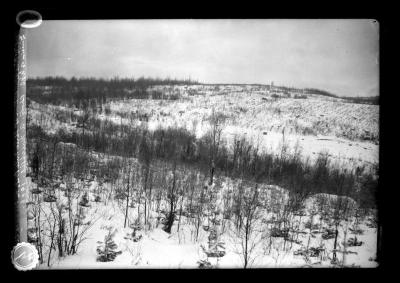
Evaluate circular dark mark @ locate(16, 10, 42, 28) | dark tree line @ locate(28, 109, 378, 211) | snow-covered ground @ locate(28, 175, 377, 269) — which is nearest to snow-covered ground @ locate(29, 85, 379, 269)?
snow-covered ground @ locate(28, 175, 377, 269)

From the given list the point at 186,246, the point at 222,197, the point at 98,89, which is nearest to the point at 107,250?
the point at 186,246

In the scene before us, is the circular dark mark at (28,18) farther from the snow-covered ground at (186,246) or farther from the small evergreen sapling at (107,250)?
the small evergreen sapling at (107,250)

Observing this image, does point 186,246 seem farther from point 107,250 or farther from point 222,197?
point 222,197

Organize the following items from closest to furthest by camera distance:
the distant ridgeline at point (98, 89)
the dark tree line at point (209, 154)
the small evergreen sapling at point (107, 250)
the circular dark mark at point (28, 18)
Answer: the circular dark mark at point (28, 18) < the small evergreen sapling at point (107, 250) < the dark tree line at point (209, 154) < the distant ridgeline at point (98, 89)

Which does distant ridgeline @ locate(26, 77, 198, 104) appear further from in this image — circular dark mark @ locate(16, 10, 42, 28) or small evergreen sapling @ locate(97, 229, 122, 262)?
small evergreen sapling @ locate(97, 229, 122, 262)

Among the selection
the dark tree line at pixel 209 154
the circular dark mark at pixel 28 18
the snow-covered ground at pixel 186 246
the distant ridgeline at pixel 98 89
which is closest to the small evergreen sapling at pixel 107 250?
the snow-covered ground at pixel 186 246

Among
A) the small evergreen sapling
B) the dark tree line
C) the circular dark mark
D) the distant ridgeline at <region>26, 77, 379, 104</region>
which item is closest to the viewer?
the circular dark mark

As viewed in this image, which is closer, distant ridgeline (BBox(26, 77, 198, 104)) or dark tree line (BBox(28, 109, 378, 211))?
dark tree line (BBox(28, 109, 378, 211))
